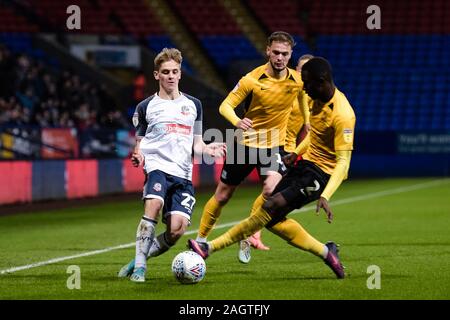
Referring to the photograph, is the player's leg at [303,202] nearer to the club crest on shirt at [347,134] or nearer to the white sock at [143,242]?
the club crest on shirt at [347,134]

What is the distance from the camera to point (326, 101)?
8773 mm

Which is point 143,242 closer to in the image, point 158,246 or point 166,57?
point 158,246

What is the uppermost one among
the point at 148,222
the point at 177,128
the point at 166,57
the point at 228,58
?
the point at 228,58

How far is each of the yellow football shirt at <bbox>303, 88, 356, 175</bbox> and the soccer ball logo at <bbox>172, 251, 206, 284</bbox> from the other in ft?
4.52

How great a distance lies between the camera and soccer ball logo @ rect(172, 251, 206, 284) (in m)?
8.54

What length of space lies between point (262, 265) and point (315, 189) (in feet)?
4.87

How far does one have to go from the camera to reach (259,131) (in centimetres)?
1045

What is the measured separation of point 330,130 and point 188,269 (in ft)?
5.57

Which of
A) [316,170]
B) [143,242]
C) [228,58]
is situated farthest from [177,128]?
[228,58]

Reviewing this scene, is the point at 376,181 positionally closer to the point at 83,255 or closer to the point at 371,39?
the point at 371,39

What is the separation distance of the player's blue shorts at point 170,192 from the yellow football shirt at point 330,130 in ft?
3.61

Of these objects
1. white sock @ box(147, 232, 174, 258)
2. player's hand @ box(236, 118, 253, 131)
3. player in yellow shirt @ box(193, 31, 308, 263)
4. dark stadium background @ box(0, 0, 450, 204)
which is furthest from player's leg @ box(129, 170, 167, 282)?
dark stadium background @ box(0, 0, 450, 204)

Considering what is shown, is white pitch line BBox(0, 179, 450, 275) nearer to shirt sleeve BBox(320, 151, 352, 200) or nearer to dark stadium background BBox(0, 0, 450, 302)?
dark stadium background BBox(0, 0, 450, 302)

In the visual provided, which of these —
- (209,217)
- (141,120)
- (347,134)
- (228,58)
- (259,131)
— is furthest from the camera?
(228,58)
